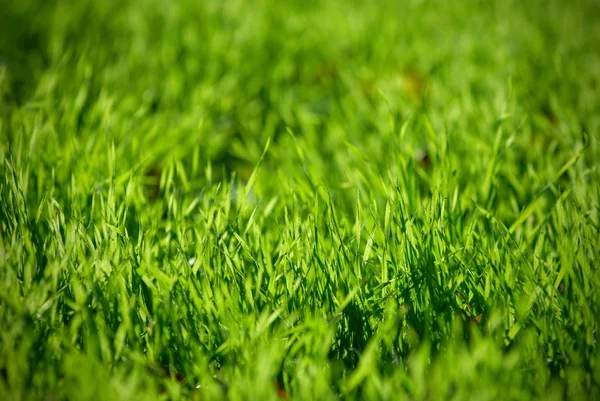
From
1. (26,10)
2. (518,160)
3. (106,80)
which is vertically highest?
(26,10)

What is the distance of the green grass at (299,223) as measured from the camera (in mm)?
852

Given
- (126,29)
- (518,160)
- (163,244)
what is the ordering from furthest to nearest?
(126,29) → (518,160) → (163,244)

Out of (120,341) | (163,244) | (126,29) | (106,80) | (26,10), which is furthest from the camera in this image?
(26,10)

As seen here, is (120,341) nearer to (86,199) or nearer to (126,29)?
(86,199)

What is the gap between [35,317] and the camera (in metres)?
0.91

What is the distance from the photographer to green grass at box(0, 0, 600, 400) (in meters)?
0.85

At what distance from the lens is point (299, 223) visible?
43.0 inches

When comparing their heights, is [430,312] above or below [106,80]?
below

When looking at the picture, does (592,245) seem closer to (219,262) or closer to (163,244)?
(219,262)

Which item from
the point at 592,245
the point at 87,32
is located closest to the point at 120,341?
the point at 592,245

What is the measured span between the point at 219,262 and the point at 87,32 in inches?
68.3

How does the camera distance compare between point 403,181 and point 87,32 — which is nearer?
point 403,181

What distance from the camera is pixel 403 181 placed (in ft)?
4.18

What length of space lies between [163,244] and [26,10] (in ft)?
6.66
